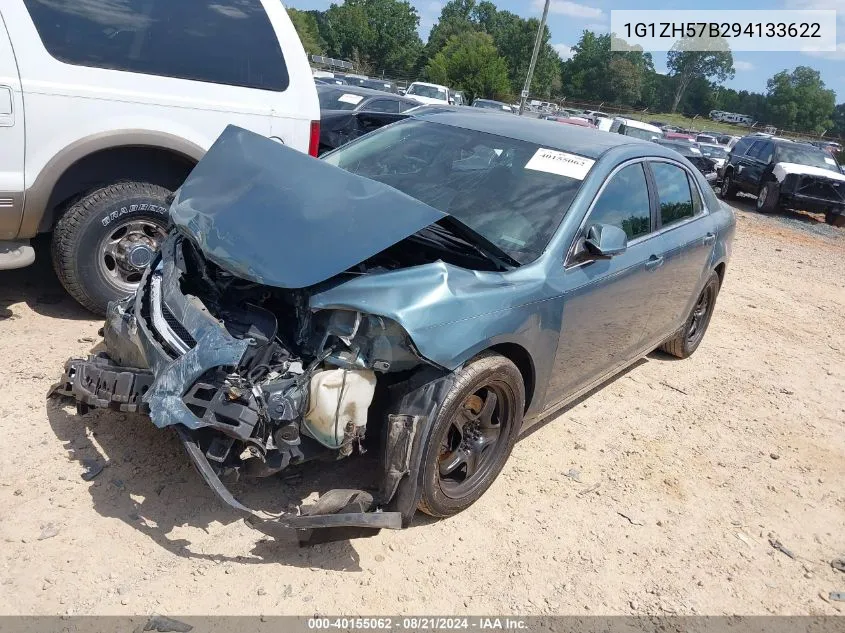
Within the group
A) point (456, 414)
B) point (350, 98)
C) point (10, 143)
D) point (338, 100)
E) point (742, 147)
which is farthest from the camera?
point (742, 147)

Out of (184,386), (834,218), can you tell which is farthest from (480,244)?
(834,218)

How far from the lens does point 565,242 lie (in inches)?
135

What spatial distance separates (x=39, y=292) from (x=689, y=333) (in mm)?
5117

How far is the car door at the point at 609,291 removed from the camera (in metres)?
3.50

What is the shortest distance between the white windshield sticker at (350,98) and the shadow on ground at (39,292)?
24.1ft

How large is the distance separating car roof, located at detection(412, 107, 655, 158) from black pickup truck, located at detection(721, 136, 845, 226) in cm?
1252

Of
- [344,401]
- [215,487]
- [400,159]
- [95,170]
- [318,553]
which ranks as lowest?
[318,553]

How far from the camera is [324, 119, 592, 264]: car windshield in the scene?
3.50m

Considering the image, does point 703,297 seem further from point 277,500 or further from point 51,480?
point 51,480

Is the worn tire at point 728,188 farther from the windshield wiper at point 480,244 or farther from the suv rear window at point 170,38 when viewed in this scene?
the windshield wiper at point 480,244

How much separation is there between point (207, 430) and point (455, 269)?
1.22m

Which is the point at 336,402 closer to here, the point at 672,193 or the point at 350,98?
the point at 672,193

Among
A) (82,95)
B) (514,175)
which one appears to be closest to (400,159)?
(514,175)

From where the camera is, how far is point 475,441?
10.7ft
